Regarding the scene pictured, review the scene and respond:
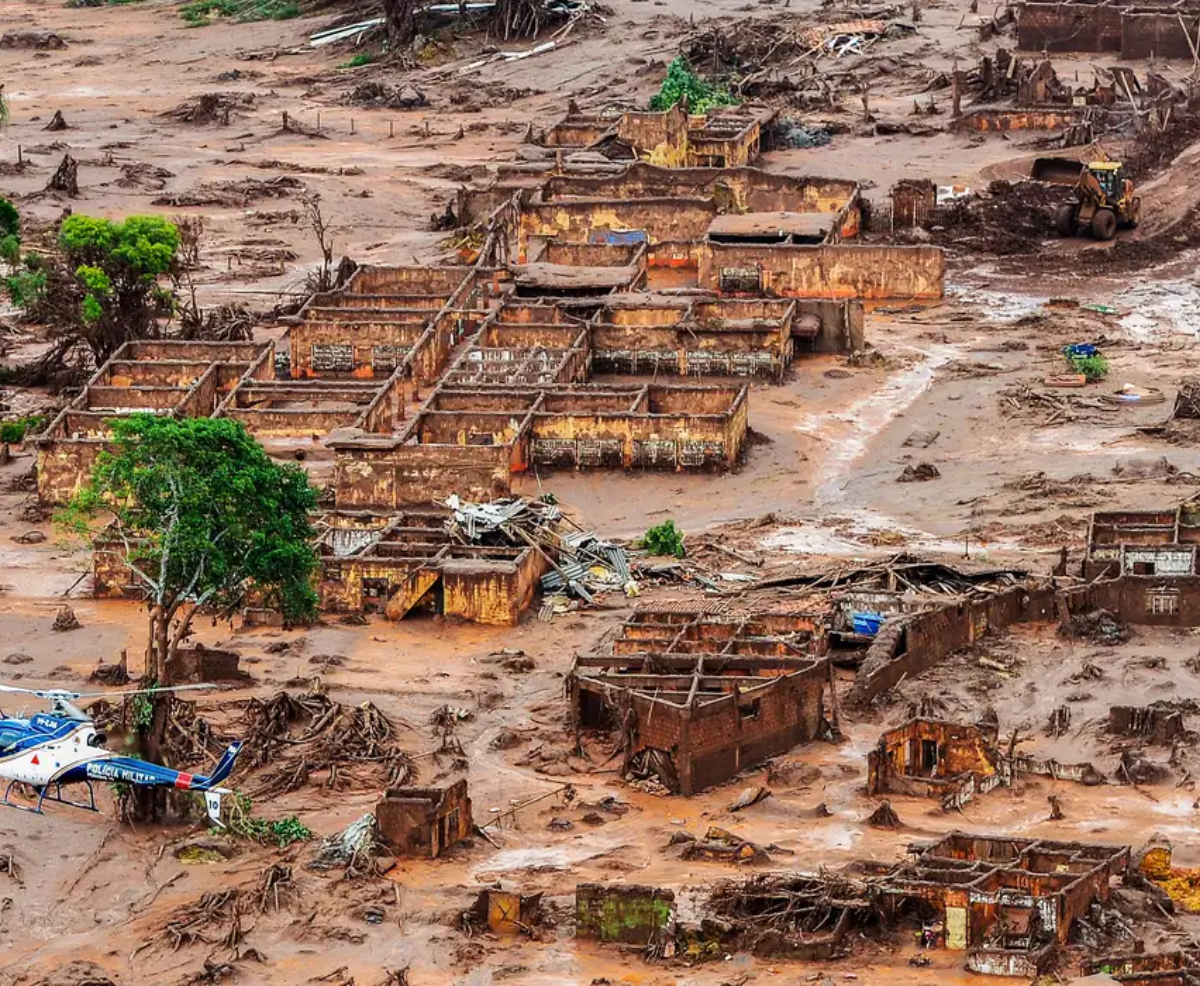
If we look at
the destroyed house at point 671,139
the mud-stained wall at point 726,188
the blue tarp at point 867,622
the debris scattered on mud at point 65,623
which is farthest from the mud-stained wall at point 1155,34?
the debris scattered on mud at point 65,623

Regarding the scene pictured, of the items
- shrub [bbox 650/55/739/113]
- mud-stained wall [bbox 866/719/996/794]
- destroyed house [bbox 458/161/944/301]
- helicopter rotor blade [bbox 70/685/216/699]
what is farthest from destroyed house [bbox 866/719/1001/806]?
shrub [bbox 650/55/739/113]

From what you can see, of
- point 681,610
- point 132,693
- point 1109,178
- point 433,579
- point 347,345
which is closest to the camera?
point 132,693

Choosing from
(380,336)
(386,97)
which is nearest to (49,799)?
(380,336)

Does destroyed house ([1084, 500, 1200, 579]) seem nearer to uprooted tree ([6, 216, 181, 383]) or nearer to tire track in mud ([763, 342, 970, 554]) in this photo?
A: tire track in mud ([763, 342, 970, 554])

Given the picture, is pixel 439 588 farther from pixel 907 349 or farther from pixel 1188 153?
pixel 1188 153

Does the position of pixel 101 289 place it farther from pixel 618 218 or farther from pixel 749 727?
pixel 749 727

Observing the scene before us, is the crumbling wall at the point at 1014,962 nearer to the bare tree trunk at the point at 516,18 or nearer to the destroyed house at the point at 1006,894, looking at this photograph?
the destroyed house at the point at 1006,894
